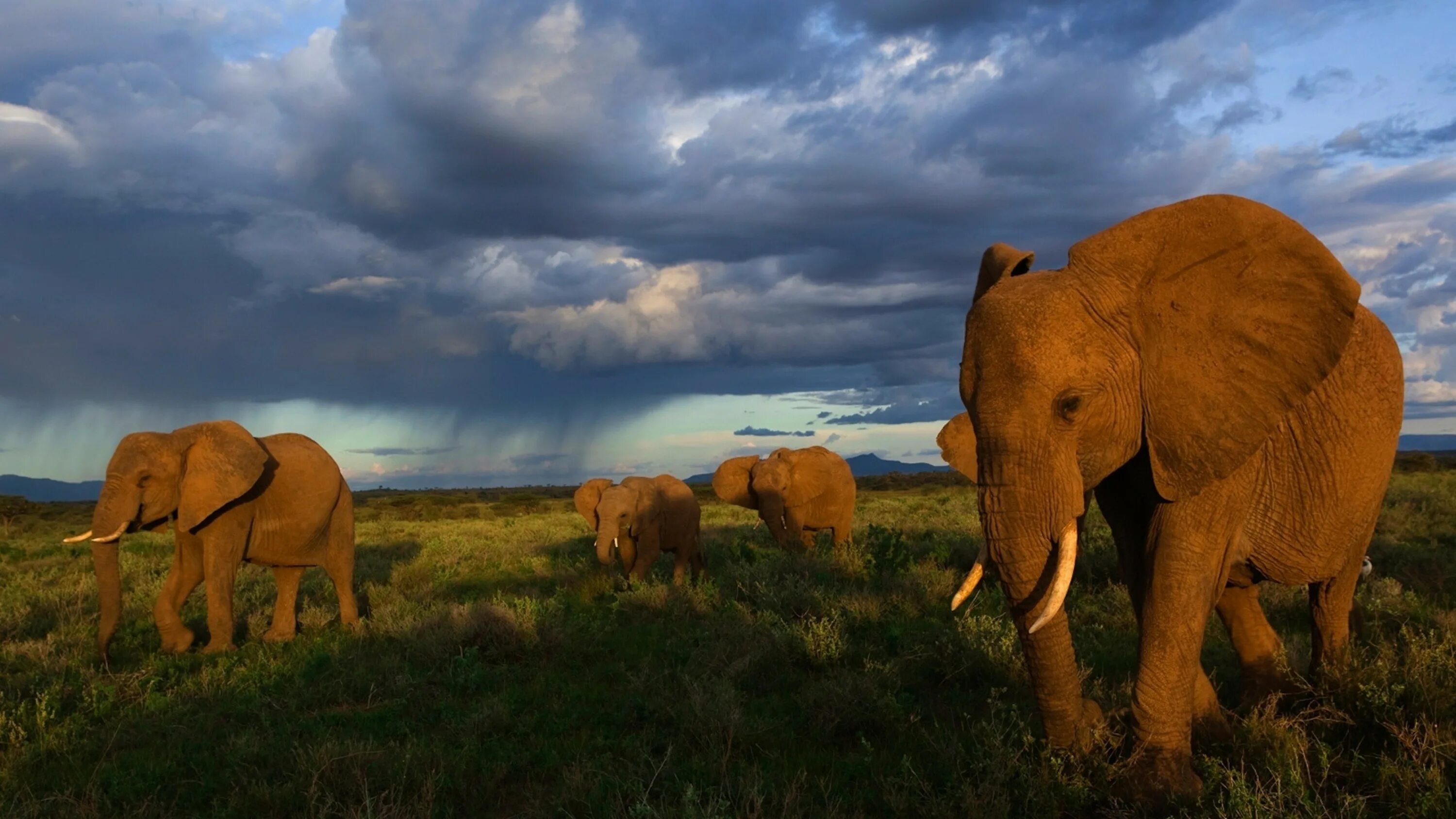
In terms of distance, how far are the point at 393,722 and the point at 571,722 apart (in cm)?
128

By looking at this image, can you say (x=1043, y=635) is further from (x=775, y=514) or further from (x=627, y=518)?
(x=775, y=514)

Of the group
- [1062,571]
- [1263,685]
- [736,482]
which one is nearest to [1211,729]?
[1263,685]

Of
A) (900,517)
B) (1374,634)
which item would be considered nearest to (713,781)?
(1374,634)

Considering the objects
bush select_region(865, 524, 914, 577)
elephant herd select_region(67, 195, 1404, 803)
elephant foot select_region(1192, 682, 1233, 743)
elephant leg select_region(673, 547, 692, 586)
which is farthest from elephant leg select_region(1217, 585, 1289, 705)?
elephant leg select_region(673, 547, 692, 586)

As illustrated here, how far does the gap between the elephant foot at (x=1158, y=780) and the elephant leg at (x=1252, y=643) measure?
1776 millimetres

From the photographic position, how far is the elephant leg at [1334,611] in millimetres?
5641

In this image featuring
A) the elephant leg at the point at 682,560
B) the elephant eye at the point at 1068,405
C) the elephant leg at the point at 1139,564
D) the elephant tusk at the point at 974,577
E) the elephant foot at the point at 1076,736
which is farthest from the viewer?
the elephant leg at the point at 682,560

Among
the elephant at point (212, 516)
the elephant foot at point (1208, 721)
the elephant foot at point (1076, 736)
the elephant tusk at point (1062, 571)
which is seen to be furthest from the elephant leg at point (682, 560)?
the elephant tusk at point (1062, 571)

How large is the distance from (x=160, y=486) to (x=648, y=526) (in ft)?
21.2

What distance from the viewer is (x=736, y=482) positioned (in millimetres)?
19156

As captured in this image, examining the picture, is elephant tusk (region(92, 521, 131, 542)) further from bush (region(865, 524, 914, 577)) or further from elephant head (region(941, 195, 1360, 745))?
elephant head (region(941, 195, 1360, 745))

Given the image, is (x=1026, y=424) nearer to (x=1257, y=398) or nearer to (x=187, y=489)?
(x=1257, y=398)

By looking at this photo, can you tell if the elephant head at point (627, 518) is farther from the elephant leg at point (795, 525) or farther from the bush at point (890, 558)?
the elephant leg at point (795, 525)

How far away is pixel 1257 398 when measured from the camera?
388 centimetres
